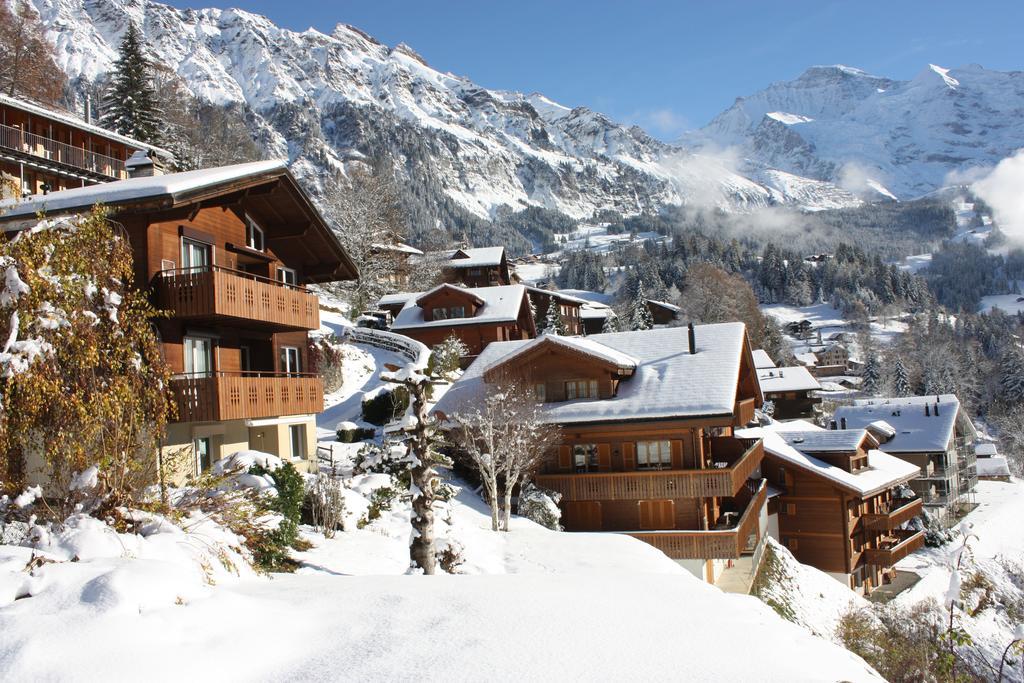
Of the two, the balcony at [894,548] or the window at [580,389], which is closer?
the window at [580,389]

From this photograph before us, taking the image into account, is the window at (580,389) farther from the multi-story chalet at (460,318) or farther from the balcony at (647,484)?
the multi-story chalet at (460,318)

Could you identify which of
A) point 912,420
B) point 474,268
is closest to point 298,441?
point 912,420

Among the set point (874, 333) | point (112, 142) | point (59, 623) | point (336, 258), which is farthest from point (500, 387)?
point (874, 333)

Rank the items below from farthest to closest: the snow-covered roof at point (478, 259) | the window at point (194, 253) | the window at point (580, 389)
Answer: the snow-covered roof at point (478, 259) < the window at point (580, 389) < the window at point (194, 253)

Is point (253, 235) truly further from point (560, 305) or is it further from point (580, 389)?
point (560, 305)

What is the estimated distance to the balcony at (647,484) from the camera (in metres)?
24.5

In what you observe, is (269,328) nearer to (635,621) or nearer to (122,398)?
(122,398)

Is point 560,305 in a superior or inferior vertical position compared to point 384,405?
superior

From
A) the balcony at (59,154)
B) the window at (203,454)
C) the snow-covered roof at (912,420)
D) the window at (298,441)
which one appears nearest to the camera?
the window at (203,454)

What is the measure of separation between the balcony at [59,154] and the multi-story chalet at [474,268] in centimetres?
3438

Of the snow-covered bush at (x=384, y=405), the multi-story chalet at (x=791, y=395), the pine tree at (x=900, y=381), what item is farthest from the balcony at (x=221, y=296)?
the pine tree at (x=900, y=381)

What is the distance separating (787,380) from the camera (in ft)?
244

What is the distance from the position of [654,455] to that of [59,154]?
133 ft

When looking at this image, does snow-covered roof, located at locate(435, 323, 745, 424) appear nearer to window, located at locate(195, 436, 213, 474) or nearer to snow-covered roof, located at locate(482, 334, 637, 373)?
snow-covered roof, located at locate(482, 334, 637, 373)
